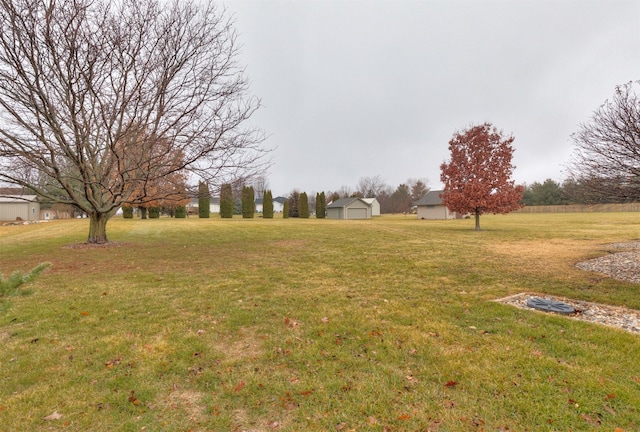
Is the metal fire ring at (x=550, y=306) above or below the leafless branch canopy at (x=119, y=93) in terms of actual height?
below

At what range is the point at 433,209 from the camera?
4469cm

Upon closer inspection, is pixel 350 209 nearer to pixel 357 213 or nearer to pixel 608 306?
pixel 357 213

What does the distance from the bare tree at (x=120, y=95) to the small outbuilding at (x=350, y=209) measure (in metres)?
39.5

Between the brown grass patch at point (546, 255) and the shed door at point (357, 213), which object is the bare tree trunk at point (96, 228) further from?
the shed door at point (357, 213)

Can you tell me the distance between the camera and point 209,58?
1083cm

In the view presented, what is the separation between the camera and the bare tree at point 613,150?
670cm

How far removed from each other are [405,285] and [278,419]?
4638 mm

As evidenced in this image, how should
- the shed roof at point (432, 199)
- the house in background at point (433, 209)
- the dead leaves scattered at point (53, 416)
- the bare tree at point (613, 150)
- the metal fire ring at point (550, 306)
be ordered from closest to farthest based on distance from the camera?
the dead leaves scattered at point (53, 416)
the metal fire ring at point (550, 306)
the bare tree at point (613, 150)
the house in background at point (433, 209)
the shed roof at point (432, 199)

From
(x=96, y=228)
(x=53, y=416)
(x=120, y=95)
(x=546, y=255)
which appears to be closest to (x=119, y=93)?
(x=120, y=95)

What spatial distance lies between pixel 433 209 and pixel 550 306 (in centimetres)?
→ 4191

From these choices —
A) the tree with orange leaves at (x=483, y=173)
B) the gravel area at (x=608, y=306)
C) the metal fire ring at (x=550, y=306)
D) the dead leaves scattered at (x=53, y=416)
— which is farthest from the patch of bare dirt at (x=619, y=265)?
the dead leaves scattered at (x=53, y=416)

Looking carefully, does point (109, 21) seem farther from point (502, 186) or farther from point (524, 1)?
point (502, 186)

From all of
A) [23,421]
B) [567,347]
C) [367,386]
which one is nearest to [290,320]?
[367,386]

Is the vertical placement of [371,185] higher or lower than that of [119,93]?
higher
